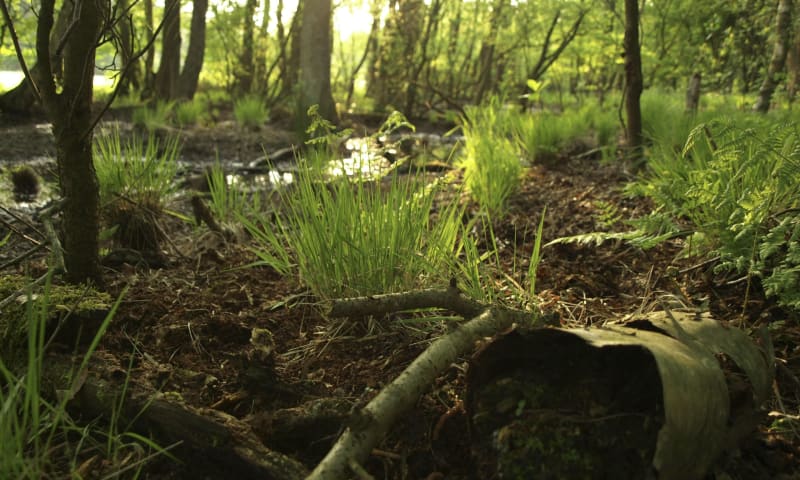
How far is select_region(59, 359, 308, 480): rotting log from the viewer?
1136 millimetres

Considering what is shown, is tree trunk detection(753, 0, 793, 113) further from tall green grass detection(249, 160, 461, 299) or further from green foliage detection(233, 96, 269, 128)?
green foliage detection(233, 96, 269, 128)

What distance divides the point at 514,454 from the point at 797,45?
24.6 ft

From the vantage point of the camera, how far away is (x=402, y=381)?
1145 millimetres

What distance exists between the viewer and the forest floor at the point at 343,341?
119 centimetres

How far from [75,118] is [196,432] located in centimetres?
113

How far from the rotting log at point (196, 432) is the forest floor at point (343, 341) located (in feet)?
0.12

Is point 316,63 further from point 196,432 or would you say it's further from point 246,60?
point 196,432

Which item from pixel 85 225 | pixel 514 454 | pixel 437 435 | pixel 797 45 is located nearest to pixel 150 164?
pixel 85 225

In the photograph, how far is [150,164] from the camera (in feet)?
9.75

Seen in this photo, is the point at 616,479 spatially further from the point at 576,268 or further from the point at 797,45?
the point at 797,45

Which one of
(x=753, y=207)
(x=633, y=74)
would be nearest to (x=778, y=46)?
(x=633, y=74)

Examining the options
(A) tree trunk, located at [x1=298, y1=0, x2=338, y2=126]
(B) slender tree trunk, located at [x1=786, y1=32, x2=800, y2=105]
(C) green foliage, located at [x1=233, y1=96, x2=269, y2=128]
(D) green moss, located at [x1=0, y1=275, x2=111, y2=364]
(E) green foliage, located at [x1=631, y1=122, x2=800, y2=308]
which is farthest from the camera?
(C) green foliage, located at [x1=233, y1=96, x2=269, y2=128]

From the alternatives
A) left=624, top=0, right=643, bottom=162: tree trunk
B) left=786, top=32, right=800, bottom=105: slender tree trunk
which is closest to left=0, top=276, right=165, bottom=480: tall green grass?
left=624, top=0, right=643, bottom=162: tree trunk

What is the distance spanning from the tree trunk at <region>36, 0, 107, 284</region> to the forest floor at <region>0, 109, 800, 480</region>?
300 millimetres
